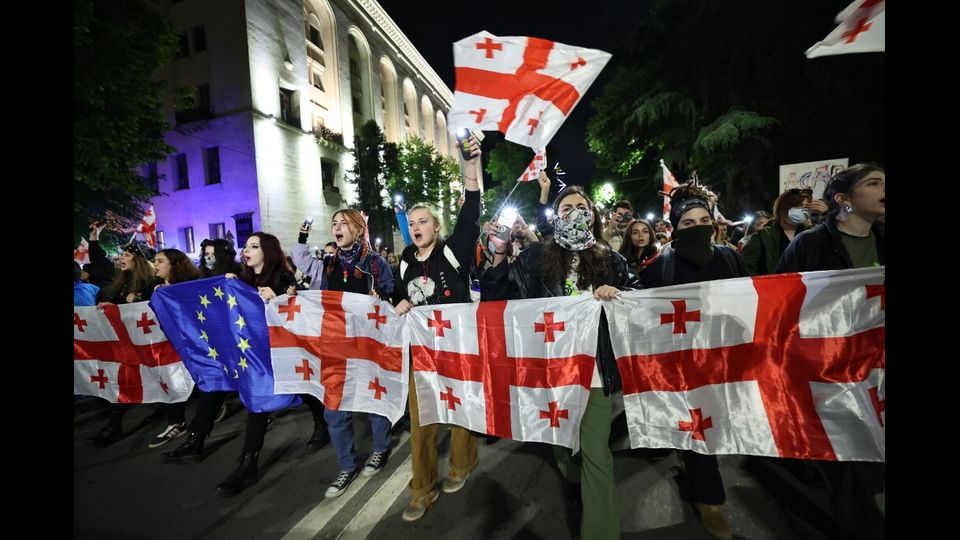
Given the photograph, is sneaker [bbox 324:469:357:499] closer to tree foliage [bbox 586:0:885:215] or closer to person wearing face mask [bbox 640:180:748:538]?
person wearing face mask [bbox 640:180:748:538]

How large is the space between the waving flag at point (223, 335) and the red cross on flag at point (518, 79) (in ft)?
8.45

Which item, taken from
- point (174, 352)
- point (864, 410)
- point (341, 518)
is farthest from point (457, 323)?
point (174, 352)

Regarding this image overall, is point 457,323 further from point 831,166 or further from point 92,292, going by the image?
point 831,166

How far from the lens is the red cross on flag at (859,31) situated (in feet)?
8.54

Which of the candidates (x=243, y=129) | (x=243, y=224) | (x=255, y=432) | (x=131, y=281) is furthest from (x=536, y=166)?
(x=243, y=129)

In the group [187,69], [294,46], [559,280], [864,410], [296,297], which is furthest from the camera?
[294,46]

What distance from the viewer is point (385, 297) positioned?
3.56m

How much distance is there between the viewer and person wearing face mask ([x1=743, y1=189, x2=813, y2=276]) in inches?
168

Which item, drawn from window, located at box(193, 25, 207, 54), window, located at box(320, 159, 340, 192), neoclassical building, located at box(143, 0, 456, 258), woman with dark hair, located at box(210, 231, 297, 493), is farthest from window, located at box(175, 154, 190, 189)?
woman with dark hair, located at box(210, 231, 297, 493)

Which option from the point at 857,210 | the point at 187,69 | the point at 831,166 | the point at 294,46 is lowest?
the point at 857,210

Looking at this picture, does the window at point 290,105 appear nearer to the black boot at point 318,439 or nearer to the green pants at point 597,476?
the black boot at point 318,439

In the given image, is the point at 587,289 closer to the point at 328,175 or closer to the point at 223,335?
the point at 223,335

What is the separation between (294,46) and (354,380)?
107 feet

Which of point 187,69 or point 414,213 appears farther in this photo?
point 187,69
